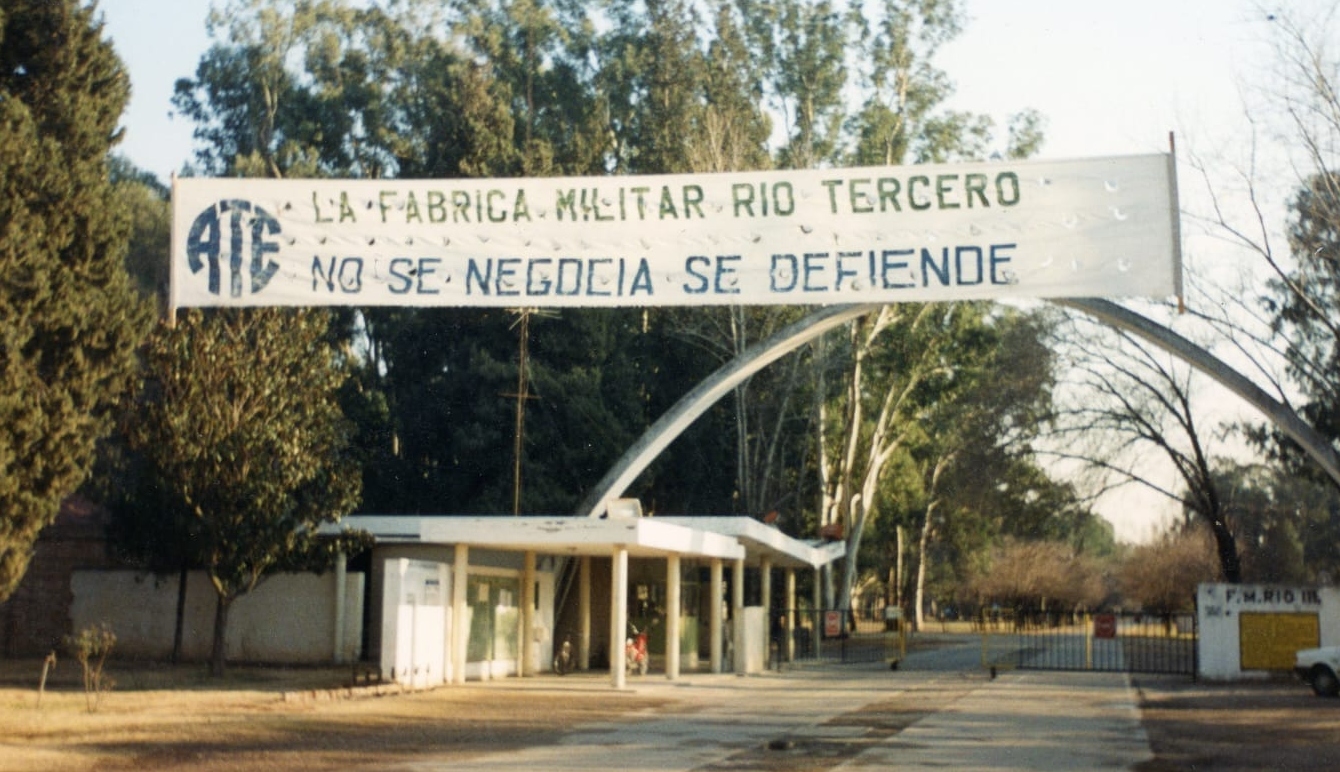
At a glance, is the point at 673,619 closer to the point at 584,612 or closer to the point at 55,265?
the point at 584,612

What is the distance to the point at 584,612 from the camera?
3234 centimetres

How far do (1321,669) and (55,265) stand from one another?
22.5 meters

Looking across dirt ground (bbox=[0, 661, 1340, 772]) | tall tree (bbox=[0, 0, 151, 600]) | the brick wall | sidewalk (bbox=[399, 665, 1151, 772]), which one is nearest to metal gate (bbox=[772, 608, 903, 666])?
sidewalk (bbox=[399, 665, 1151, 772])

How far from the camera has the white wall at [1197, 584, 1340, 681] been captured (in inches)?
1221

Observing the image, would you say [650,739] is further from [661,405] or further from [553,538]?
[661,405]

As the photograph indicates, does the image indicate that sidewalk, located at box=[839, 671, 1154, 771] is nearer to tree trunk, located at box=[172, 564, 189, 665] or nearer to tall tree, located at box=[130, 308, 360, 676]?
tall tree, located at box=[130, 308, 360, 676]

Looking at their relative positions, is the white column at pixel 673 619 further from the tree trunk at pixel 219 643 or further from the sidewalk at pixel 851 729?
the tree trunk at pixel 219 643

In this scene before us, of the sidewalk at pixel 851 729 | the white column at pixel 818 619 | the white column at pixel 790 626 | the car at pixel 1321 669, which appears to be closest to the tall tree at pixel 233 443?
the sidewalk at pixel 851 729

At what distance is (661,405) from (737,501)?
429 cm

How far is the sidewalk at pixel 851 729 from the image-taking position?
15.7 metres

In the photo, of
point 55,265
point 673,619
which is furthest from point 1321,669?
point 55,265

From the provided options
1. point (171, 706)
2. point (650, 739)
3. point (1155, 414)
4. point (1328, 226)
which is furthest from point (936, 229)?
point (1155, 414)

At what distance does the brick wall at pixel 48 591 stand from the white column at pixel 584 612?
9.91 metres

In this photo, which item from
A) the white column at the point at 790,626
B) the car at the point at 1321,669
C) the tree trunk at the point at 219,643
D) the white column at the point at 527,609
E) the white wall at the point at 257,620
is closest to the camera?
the tree trunk at the point at 219,643
